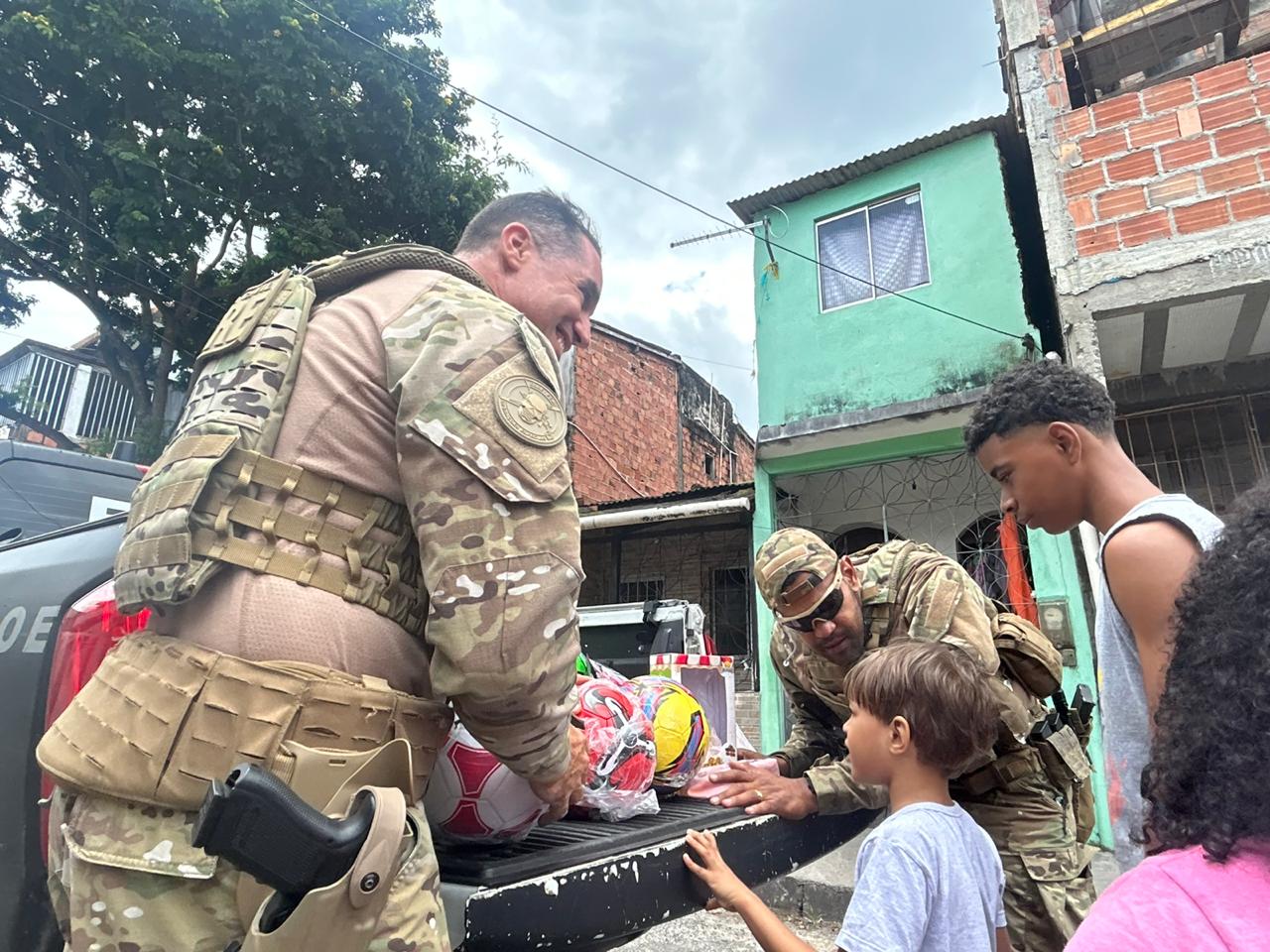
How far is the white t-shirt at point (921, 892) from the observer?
5.02ft

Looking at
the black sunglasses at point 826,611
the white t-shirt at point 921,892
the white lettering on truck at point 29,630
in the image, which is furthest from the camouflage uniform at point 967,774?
the white lettering on truck at point 29,630

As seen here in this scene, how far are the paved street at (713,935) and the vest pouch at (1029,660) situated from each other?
2.20m

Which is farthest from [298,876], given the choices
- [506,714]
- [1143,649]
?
[1143,649]

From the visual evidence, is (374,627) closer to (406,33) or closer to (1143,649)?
(1143,649)

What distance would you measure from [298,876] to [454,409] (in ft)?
2.18

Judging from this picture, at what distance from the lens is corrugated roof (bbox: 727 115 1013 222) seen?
7691mm

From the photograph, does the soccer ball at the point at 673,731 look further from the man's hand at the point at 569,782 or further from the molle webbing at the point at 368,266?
the molle webbing at the point at 368,266

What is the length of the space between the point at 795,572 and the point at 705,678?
5.13 ft

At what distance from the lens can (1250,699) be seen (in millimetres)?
748

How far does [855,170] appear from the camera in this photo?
8.33 meters

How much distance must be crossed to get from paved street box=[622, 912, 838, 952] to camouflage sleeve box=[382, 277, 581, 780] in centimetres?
340

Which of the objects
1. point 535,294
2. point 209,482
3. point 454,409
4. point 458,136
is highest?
point 458,136

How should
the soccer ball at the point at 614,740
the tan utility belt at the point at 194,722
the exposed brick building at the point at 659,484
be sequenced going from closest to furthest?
1. the tan utility belt at the point at 194,722
2. the soccer ball at the point at 614,740
3. the exposed brick building at the point at 659,484

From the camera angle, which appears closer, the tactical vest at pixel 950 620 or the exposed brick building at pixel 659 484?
the tactical vest at pixel 950 620
